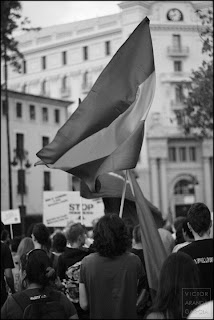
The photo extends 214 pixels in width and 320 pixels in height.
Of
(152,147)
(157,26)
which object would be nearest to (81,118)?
(152,147)

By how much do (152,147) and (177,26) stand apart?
43.2 ft

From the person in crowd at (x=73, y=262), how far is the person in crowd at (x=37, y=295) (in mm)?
1475

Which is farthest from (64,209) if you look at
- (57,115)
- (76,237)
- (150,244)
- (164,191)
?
(164,191)

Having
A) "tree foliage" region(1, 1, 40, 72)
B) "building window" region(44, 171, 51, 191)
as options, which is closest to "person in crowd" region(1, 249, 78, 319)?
"tree foliage" region(1, 1, 40, 72)

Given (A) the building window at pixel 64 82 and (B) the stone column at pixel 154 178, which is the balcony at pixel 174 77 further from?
(A) the building window at pixel 64 82

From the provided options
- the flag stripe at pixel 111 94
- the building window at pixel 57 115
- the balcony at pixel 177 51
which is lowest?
the flag stripe at pixel 111 94

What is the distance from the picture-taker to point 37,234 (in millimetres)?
8961

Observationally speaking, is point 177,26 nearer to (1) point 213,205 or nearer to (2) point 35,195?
(1) point 213,205

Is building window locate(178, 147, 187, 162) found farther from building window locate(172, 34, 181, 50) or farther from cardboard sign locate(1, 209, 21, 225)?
cardboard sign locate(1, 209, 21, 225)

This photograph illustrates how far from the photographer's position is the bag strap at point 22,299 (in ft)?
18.1

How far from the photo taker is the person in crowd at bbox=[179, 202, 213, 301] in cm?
634

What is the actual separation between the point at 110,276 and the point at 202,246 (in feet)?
2.98

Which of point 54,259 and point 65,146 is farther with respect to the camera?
point 54,259

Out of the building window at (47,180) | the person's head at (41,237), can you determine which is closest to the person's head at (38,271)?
the person's head at (41,237)
